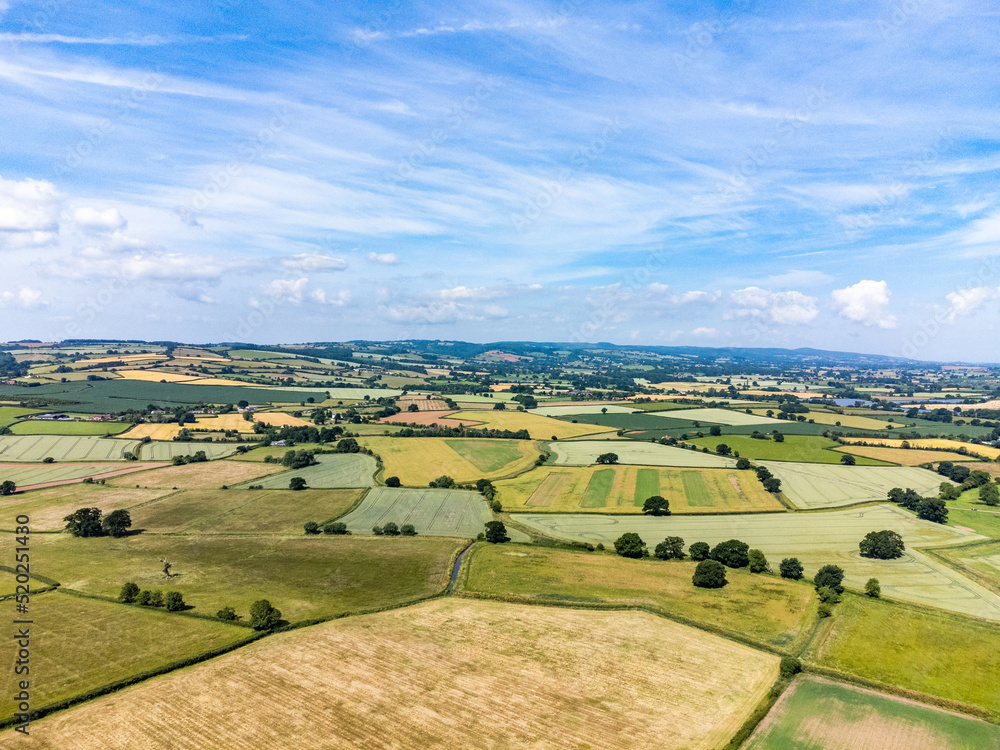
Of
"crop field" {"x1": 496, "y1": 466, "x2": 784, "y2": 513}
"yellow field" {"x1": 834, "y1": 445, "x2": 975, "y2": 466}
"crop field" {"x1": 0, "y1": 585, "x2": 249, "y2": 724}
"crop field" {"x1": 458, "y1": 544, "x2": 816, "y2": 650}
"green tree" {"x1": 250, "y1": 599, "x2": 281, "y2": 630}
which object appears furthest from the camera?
"yellow field" {"x1": 834, "y1": 445, "x2": 975, "y2": 466}

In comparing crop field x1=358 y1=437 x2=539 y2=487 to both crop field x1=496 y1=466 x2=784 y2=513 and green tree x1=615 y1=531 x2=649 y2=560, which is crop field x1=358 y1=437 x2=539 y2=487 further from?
green tree x1=615 y1=531 x2=649 y2=560

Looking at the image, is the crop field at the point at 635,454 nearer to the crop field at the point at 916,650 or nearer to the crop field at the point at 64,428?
the crop field at the point at 916,650

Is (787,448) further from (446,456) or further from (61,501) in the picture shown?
(61,501)

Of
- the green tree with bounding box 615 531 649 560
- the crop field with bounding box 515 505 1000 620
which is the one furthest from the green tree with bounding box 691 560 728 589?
the crop field with bounding box 515 505 1000 620

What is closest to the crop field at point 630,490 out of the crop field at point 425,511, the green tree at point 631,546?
the crop field at point 425,511

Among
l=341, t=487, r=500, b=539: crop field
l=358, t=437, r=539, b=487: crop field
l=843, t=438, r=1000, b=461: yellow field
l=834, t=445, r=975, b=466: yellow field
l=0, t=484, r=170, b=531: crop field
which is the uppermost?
l=843, t=438, r=1000, b=461: yellow field

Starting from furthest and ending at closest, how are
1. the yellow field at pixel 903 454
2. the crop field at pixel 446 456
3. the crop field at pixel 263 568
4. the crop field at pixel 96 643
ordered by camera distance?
the yellow field at pixel 903 454 → the crop field at pixel 446 456 → the crop field at pixel 263 568 → the crop field at pixel 96 643
